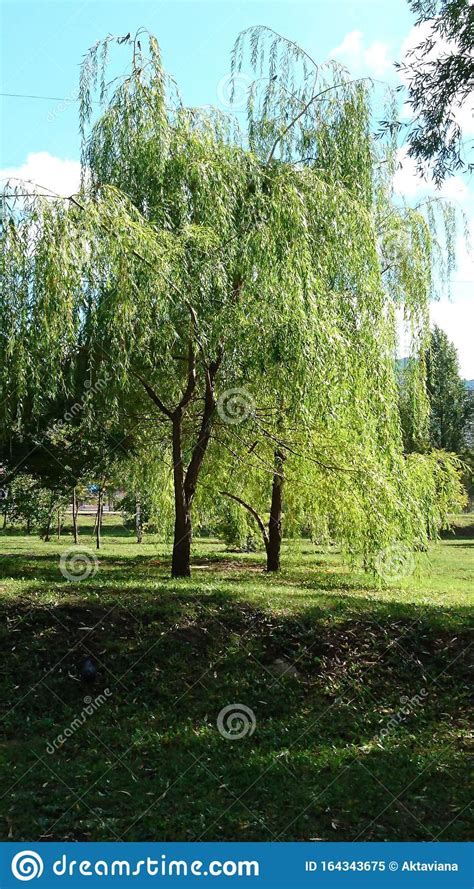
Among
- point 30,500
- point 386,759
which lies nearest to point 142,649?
point 386,759

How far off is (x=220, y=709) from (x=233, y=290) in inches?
185

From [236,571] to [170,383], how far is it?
4140 millimetres

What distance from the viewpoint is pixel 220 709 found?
5965 millimetres

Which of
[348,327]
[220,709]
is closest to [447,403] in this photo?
[348,327]

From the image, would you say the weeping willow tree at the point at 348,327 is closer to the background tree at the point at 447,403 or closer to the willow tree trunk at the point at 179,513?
the willow tree trunk at the point at 179,513

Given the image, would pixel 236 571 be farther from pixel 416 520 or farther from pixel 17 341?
pixel 17 341

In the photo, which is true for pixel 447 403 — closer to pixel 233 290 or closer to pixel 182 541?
pixel 182 541

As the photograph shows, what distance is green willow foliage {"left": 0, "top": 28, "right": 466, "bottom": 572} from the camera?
7.04 m

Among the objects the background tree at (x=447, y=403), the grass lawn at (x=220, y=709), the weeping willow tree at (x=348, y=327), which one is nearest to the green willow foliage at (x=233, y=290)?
the weeping willow tree at (x=348, y=327)

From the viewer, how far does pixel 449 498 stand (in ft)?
44.4

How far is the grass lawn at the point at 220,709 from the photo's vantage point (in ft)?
14.4

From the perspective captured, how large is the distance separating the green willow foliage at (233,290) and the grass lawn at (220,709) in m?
2.24

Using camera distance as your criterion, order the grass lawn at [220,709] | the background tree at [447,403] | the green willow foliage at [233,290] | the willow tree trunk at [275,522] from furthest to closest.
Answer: the background tree at [447,403] < the willow tree trunk at [275,522] < the green willow foliage at [233,290] < the grass lawn at [220,709]

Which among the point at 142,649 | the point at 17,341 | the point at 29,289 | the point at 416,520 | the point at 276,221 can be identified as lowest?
the point at 142,649
